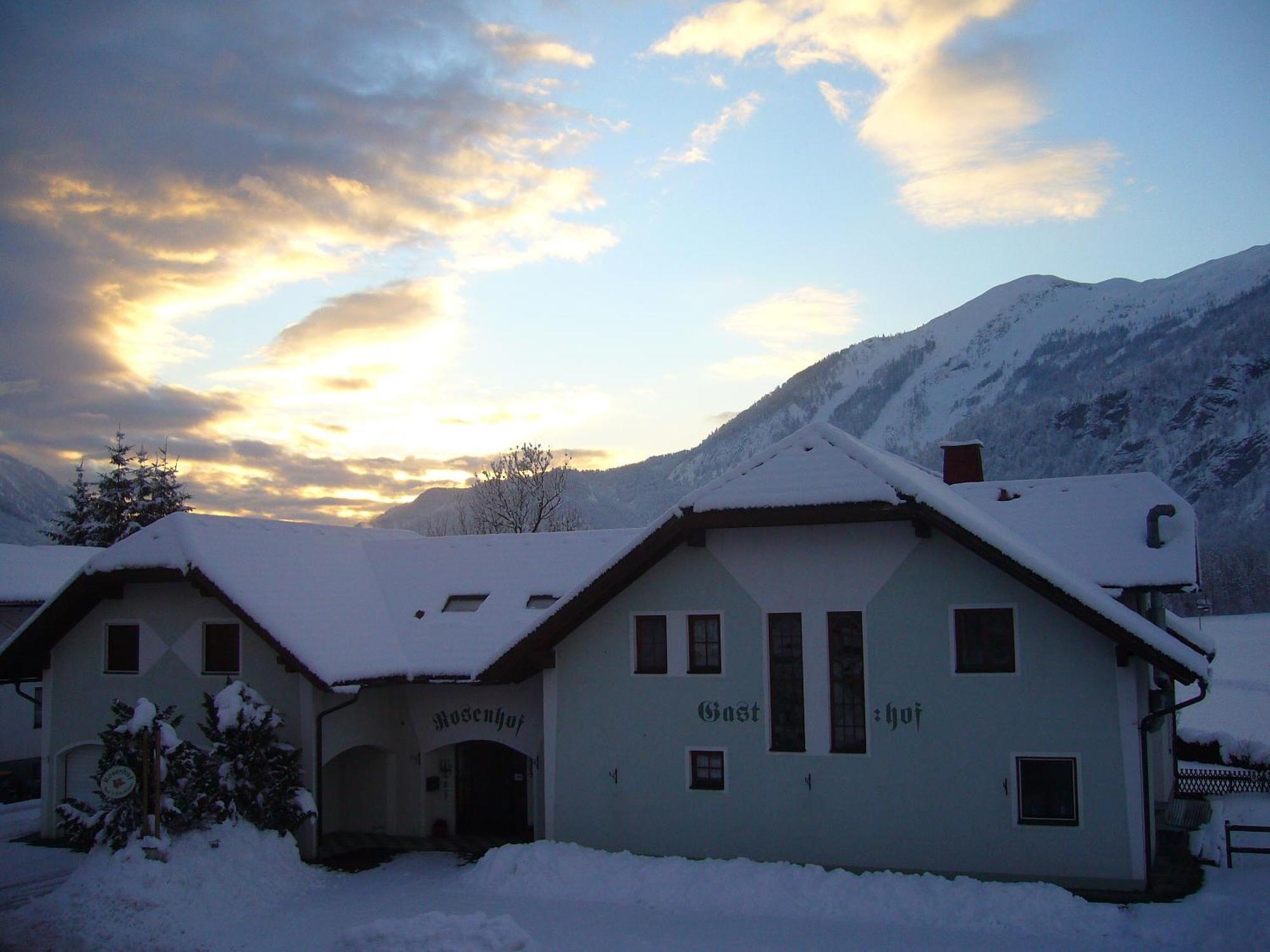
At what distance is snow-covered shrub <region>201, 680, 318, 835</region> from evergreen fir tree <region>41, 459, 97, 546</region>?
141 feet

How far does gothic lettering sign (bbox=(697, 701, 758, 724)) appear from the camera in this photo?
57.9ft

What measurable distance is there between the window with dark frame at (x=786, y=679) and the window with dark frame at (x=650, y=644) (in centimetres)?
198

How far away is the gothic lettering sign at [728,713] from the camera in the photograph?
17656 mm

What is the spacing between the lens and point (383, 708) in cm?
2177

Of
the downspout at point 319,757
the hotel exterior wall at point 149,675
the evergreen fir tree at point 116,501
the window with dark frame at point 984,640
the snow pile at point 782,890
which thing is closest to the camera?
the snow pile at point 782,890

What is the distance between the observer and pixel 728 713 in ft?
58.5

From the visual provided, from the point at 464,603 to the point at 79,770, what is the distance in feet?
30.1

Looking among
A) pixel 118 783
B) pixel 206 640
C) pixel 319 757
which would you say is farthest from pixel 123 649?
pixel 319 757

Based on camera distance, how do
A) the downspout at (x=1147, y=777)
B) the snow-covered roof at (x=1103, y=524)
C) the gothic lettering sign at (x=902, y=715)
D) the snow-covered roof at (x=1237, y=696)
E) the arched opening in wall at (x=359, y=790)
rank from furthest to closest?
the snow-covered roof at (x=1237, y=696) → the arched opening in wall at (x=359, y=790) → the snow-covered roof at (x=1103, y=524) → the gothic lettering sign at (x=902, y=715) → the downspout at (x=1147, y=777)

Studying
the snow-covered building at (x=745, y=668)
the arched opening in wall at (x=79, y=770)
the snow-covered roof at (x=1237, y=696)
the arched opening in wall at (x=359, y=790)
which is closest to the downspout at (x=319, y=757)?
the snow-covered building at (x=745, y=668)


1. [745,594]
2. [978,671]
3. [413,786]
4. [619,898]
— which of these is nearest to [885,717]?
[978,671]

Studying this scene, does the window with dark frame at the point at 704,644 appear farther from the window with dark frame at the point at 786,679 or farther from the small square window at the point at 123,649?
the small square window at the point at 123,649

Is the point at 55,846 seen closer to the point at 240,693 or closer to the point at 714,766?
the point at 240,693

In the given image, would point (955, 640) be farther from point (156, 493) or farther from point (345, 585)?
point (156, 493)
